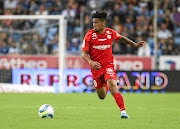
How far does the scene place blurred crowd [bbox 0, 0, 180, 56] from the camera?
1745cm

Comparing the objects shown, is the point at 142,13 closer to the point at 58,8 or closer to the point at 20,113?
the point at 58,8

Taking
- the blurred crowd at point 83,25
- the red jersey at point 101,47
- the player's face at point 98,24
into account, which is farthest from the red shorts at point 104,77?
the blurred crowd at point 83,25

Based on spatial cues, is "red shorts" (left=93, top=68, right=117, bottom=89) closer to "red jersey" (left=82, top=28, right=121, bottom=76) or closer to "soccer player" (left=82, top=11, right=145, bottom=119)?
"soccer player" (left=82, top=11, right=145, bottom=119)

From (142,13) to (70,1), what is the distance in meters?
3.81

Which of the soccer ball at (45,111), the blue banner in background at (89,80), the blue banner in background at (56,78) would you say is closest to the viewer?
the soccer ball at (45,111)

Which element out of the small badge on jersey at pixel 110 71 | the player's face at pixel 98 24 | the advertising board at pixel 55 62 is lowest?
the advertising board at pixel 55 62

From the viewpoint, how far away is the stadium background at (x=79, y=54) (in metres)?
16.7

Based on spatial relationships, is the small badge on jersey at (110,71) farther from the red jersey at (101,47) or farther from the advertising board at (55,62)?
the advertising board at (55,62)

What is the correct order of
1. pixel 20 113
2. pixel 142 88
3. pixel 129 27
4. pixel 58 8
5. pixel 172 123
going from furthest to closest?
pixel 58 8
pixel 129 27
pixel 142 88
pixel 20 113
pixel 172 123

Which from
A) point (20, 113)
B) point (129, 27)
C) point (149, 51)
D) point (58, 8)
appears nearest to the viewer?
point (20, 113)

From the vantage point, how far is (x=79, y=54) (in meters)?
18.2

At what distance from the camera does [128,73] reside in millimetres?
16812

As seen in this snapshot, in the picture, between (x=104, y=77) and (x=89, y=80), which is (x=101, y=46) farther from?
(x=89, y=80)

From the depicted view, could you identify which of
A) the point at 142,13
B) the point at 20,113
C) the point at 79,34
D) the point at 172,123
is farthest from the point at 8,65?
the point at 172,123
